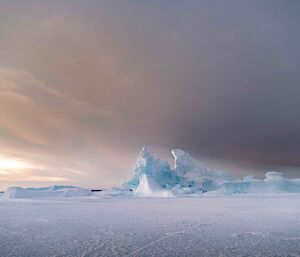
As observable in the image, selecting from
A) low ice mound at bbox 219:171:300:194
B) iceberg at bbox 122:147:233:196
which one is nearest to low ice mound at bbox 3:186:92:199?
iceberg at bbox 122:147:233:196

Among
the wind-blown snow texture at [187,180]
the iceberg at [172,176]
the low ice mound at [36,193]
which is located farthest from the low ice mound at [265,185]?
the low ice mound at [36,193]

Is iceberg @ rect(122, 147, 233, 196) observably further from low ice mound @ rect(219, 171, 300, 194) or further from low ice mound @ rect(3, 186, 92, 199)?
Answer: low ice mound @ rect(3, 186, 92, 199)

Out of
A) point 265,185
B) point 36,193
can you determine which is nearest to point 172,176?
point 265,185

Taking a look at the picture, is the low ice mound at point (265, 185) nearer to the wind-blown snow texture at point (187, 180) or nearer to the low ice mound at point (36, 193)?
the wind-blown snow texture at point (187, 180)

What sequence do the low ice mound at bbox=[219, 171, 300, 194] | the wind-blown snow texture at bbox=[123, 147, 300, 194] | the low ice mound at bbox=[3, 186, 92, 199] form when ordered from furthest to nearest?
the low ice mound at bbox=[219, 171, 300, 194] → the wind-blown snow texture at bbox=[123, 147, 300, 194] → the low ice mound at bbox=[3, 186, 92, 199]

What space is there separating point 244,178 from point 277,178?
22.5 ft

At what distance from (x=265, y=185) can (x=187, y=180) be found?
55.0 ft

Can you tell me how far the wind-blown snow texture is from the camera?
61031 millimetres

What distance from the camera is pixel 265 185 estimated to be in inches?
2527

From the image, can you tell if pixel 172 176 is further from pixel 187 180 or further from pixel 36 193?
pixel 36 193

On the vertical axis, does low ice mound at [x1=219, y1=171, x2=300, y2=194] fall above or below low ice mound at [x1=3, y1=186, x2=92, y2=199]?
above

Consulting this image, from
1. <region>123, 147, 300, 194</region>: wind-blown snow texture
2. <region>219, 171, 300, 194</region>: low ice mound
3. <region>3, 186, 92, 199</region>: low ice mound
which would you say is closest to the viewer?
<region>3, 186, 92, 199</region>: low ice mound

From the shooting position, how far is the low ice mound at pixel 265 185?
207 feet

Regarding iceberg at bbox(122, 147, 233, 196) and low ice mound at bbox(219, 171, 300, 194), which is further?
low ice mound at bbox(219, 171, 300, 194)
